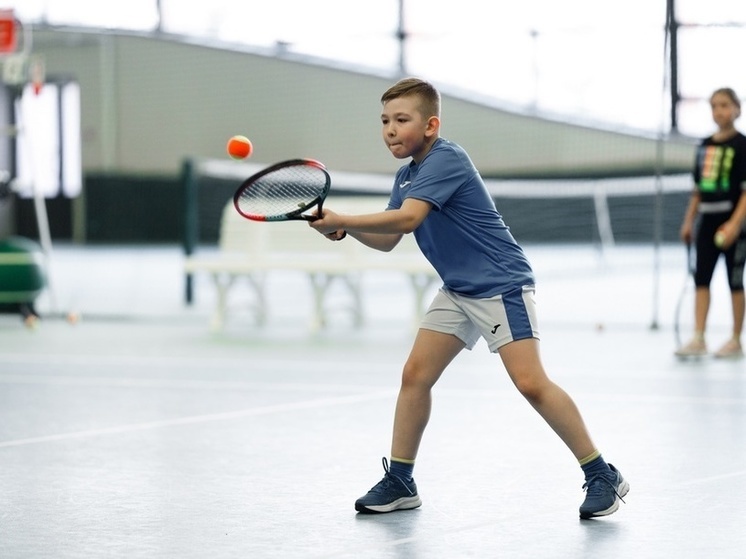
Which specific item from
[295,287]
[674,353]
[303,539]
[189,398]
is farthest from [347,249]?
[303,539]

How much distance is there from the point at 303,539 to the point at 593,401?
10.5 feet

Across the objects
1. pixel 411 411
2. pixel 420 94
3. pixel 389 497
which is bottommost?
pixel 389 497

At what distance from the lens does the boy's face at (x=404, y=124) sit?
13.7 feet

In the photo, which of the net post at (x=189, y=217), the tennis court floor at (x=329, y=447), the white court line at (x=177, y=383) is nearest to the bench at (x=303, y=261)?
the tennis court floor at (x=329, y=447)

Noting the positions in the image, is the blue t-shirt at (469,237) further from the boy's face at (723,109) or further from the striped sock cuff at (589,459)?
the boy's face at (723,109)

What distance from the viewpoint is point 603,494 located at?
4.18 meters

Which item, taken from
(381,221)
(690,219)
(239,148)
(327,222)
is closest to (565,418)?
(381,221)

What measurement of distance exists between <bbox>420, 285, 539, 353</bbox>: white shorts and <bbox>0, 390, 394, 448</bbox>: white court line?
213 centimetres

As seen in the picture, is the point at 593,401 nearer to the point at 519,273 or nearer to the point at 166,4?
the point at 519,273

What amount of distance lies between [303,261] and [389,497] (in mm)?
6419

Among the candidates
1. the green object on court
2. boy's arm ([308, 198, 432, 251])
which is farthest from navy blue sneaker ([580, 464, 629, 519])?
the green object on court

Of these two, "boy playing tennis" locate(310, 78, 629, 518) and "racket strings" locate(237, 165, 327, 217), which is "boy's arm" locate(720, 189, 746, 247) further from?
"racket strings" locate(237, 165, 327, 217)

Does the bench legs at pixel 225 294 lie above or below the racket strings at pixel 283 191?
below

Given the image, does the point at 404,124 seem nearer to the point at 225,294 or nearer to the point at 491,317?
the point at 491,317
